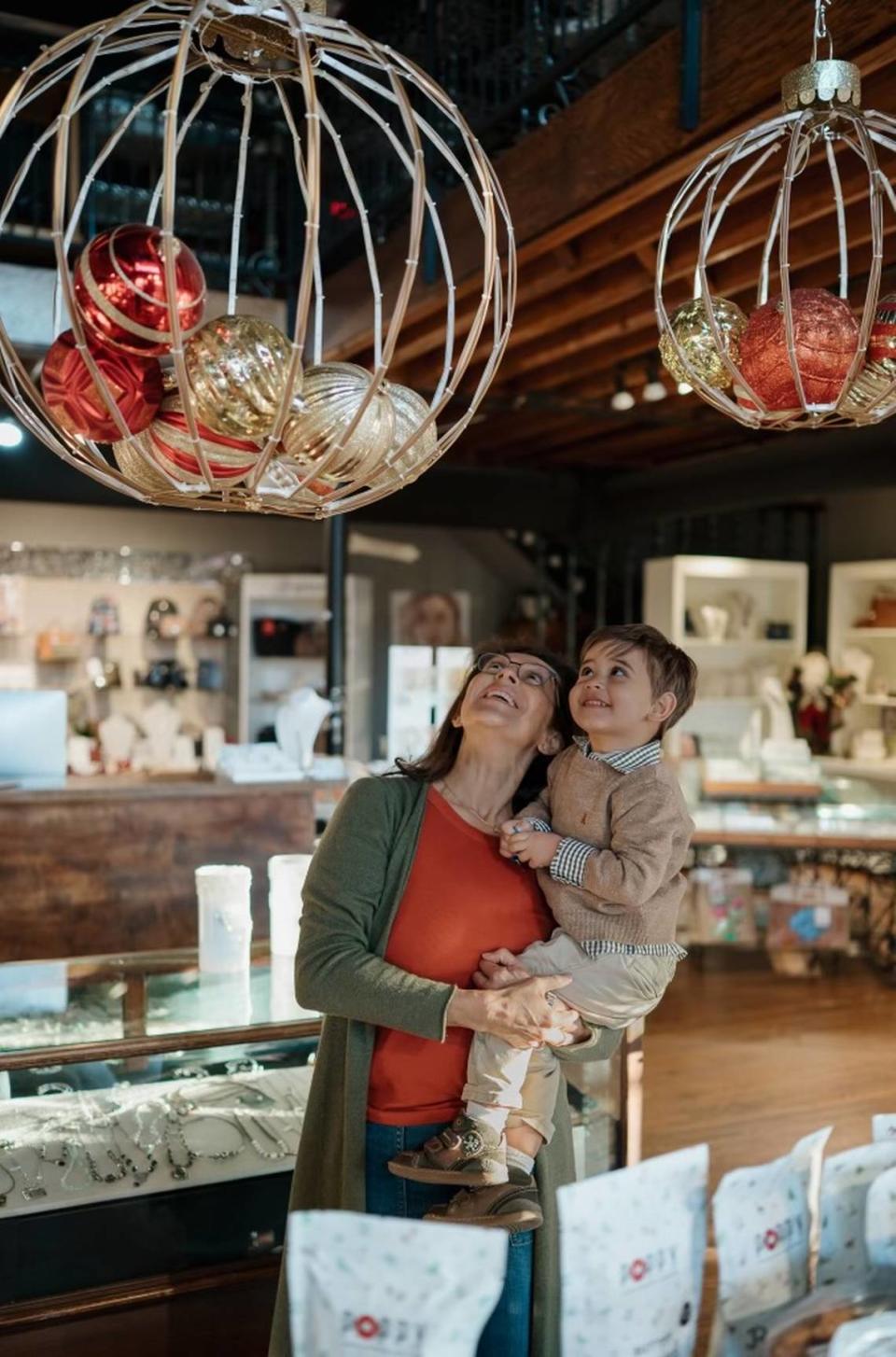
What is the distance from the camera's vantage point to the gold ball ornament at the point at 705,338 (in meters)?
1.84

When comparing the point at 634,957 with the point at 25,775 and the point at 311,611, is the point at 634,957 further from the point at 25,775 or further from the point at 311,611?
the point at 311,611

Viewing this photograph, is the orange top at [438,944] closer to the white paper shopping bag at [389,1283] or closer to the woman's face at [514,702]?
the woman's face at [514,702]

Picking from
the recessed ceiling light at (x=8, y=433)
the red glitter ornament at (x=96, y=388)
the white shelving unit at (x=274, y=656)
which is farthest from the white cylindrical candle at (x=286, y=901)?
the white shelving unit at (x=274, y=656)

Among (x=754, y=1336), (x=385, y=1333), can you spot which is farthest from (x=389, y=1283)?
(x=754, y=1336)

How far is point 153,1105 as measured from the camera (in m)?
2.49

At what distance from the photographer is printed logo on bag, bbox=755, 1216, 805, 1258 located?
1.30 m

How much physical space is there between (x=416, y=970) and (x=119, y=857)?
84.0 inches

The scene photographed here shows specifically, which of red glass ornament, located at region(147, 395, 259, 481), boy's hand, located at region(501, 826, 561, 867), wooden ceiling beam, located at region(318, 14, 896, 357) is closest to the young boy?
boy's hand, located at region(501, 826, 561, 867)

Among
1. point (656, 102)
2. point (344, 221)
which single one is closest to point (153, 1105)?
point (656, 102)

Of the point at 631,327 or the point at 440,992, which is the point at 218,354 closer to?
the point at 440,992

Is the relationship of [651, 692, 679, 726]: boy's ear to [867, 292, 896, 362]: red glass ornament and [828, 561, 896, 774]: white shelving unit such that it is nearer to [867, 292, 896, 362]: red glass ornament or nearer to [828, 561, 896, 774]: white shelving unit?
[867, 292, 896, 362]: red glass ornament

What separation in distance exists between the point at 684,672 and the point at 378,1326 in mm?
1128

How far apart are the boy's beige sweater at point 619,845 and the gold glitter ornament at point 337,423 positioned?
70 centimetres

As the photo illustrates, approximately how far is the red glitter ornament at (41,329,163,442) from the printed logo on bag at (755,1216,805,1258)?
44.3 inches
